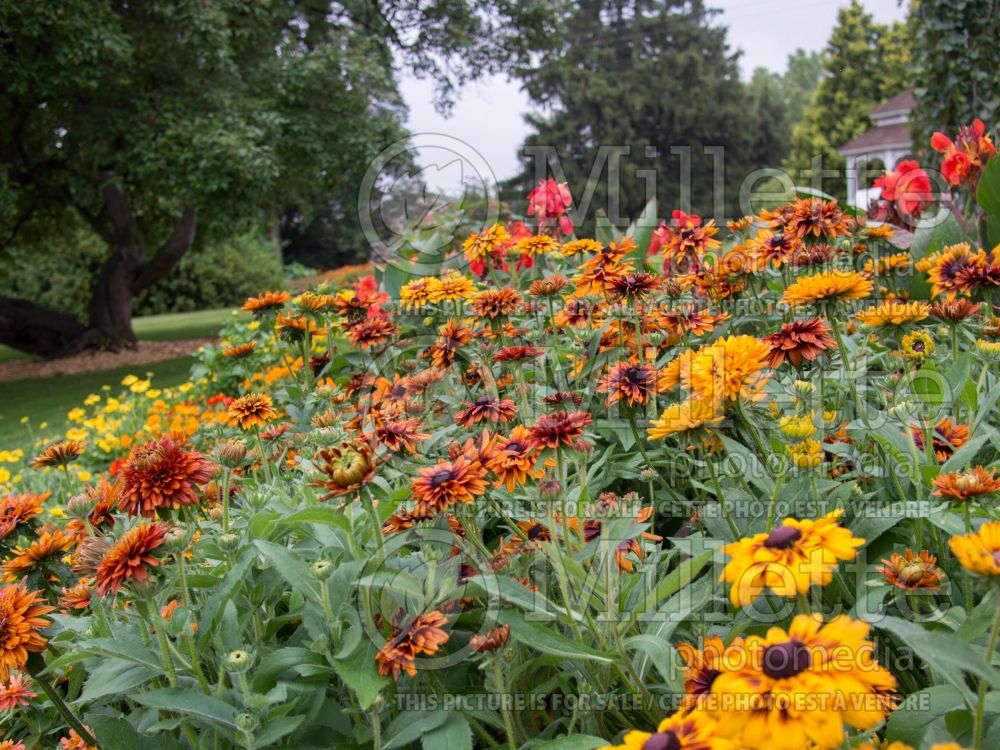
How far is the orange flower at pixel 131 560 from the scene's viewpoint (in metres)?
0.95

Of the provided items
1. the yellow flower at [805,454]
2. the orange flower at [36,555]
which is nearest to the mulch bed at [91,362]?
the orange flower at [36,555]

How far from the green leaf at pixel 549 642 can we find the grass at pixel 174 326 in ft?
40.9

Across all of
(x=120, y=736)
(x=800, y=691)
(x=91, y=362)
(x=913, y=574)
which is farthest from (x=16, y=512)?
(x=91, y=362)

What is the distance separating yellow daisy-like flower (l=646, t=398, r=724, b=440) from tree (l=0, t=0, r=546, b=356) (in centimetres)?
814

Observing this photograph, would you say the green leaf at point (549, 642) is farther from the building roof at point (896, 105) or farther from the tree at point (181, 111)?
the building roof at point (896, 105)

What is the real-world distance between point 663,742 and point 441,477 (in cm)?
44

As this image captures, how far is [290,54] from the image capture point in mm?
11656

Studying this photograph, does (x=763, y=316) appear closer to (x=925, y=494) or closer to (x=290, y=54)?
(x=925, y=494)

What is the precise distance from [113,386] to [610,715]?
959 centimetres

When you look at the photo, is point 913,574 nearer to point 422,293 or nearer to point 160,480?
point 160,480

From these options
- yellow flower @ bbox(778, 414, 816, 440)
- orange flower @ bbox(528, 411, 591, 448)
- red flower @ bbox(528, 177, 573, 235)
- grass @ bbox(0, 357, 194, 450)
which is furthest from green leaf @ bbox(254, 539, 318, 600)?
grass @ bbox(0, 357, 194, 450)

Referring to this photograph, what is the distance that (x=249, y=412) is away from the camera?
1.58 metres

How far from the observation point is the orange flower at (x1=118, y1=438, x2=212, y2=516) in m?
1.08

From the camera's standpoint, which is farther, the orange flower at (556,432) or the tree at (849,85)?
the tree at (849,85)
